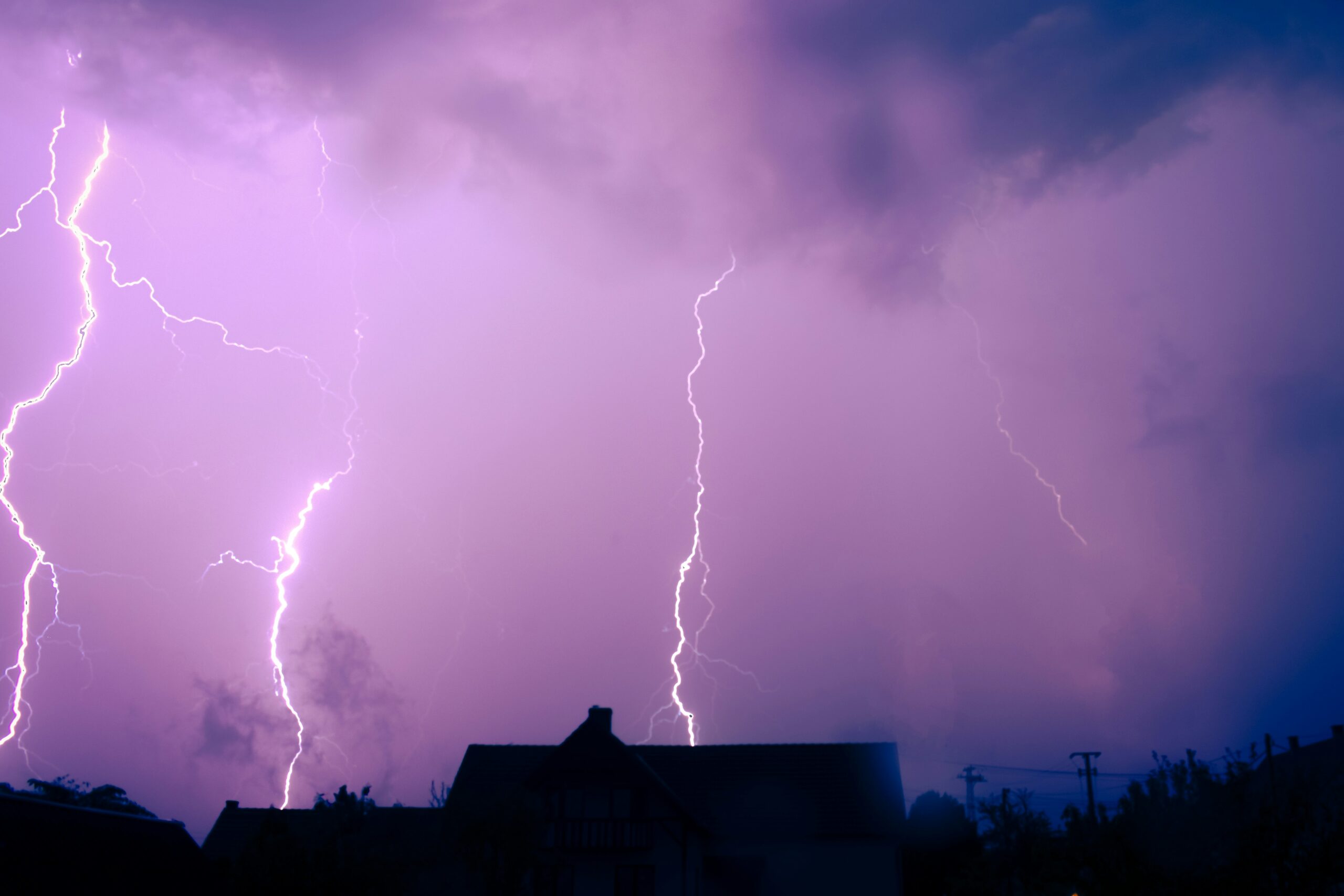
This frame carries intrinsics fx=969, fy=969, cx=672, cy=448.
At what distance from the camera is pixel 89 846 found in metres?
14.1

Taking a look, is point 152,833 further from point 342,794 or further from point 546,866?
point 546,866

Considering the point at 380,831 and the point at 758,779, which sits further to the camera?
the point at 758,779

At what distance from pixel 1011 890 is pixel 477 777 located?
52.6 ft

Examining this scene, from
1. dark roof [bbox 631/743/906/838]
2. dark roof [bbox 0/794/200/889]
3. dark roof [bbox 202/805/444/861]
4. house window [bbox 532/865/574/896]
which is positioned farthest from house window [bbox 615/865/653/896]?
dark roof [bbox 0/794/200/889]

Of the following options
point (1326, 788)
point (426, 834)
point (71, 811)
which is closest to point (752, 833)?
point (426, 834)

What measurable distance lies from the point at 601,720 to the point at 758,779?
5932 mm

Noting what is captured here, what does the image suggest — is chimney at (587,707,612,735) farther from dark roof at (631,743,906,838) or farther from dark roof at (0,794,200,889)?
dark roof at (0,794,200,889)

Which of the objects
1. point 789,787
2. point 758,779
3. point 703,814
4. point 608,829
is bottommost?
point 608,829

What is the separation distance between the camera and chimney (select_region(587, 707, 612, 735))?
26.0 m

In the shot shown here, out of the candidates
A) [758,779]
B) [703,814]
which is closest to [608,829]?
[703,814]

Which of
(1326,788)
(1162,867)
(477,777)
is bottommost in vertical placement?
(1162,867)

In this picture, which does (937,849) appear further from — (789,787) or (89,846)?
(89,846)

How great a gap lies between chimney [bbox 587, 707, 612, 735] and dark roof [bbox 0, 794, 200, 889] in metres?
11.2

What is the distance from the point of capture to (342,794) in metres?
17.4
